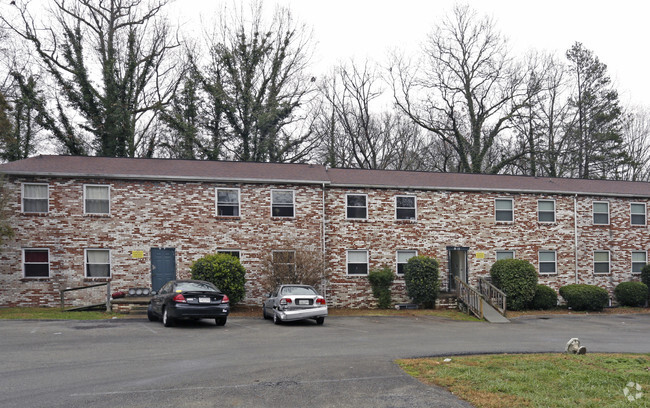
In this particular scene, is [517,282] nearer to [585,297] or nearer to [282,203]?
[585,297]

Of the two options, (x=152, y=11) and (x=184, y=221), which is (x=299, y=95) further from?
(x=184, y=221)

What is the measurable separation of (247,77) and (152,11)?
820cm

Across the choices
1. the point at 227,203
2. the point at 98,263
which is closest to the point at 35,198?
the point at 98,263

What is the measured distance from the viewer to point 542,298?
25.0 meters

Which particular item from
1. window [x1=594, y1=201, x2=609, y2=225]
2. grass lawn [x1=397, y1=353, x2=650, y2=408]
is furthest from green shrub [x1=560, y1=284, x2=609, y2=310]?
grass lawn [x1=397, y1=353, x2=650, y2=408]

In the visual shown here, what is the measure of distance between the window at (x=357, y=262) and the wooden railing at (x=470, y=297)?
4263 mm

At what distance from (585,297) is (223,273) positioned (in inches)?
673

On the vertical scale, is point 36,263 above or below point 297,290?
above

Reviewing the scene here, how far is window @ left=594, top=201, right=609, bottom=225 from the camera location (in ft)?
92.0

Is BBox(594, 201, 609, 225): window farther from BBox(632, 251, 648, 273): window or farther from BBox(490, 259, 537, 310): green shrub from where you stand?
BBox(490, 259, 537, 310): green shrub

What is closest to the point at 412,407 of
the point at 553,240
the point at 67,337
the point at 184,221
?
the point at 67,337

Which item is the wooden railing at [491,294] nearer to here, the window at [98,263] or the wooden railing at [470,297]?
the wooden railing at [470,297]

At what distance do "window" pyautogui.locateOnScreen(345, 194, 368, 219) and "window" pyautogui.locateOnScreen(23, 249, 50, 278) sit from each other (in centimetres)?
1281

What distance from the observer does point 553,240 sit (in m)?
27.1
